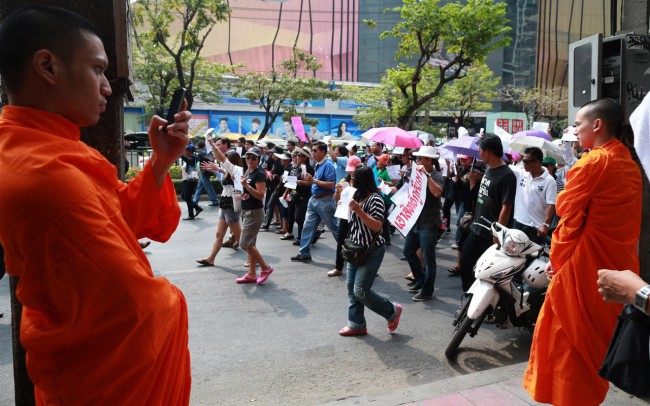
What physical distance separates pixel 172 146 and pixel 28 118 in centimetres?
52

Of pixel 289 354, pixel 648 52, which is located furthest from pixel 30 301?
pixel 648 52

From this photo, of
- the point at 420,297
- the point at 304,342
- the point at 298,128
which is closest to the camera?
the point at 304,342

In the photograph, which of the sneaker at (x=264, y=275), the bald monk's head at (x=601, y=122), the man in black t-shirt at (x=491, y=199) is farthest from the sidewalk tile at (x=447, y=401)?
the sneaker at (x=264, y=275)

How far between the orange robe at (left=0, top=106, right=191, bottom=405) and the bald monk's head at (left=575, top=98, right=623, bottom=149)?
114 inches

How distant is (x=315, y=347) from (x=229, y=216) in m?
3.59

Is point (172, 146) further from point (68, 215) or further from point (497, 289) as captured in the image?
point (497, 289)

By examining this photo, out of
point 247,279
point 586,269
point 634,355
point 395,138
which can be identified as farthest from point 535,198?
point 634,355

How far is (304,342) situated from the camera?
17.2 feet

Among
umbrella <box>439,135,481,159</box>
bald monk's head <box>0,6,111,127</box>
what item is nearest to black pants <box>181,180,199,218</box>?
umbrella <box>439,135,481,159</box>

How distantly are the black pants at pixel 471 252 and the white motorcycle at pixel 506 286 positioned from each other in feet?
2.27

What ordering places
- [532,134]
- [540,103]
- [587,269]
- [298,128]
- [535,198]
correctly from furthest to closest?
1. [540,103]
2. [298,128]
3. [532,134]
4. [535,198]
5. [587,269]

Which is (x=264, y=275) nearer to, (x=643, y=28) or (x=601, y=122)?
(x=601, y=122)

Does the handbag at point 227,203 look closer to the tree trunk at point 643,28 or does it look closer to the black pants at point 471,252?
the black pants at point 471,252

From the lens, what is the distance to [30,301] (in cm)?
142
